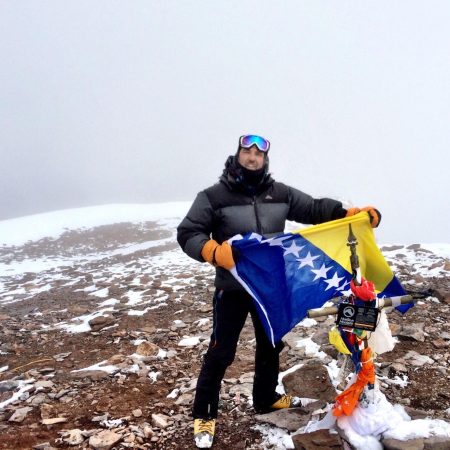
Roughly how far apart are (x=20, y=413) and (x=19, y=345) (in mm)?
3880

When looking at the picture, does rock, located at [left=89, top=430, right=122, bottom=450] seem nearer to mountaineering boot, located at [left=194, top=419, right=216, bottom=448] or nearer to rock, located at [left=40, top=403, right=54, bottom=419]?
mountaineering boot, located at [left=194, top=419, right=216, bottom=448]

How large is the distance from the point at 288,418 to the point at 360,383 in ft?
4.86

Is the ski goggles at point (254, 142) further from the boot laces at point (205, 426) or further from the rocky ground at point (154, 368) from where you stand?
the boot laces at point (205, 426)

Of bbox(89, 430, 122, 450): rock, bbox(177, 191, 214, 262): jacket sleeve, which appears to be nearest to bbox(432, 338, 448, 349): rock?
bbox(177, 191, 214, 262): jacket sleeve

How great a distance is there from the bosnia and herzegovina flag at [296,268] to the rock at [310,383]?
144 cm

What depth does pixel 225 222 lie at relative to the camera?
422cm

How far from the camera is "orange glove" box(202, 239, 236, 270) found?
383 centimetres

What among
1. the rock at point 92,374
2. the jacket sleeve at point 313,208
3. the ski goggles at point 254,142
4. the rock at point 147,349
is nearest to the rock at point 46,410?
the rock at point 92,374

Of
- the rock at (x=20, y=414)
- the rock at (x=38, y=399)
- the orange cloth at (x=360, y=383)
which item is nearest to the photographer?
the orange cloth at (x=360, y=383)

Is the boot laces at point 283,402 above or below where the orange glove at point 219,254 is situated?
below

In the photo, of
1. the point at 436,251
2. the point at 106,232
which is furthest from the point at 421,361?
the point at 106,232

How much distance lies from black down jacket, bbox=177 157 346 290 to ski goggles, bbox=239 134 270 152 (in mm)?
249

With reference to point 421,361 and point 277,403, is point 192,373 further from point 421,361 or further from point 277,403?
point 421,361

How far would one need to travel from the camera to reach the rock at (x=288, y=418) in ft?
14.3
